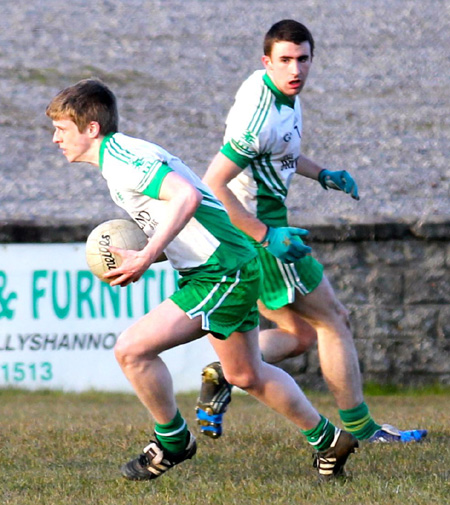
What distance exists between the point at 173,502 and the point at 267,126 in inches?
76.6

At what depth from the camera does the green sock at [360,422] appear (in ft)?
18.4

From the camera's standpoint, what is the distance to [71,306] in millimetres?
8719

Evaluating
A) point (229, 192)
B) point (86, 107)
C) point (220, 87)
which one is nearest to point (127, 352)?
point (86, 107)

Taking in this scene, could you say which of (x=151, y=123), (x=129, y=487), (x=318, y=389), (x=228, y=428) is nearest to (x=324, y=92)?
(x=151, y=123)

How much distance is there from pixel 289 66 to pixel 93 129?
1.32 meters

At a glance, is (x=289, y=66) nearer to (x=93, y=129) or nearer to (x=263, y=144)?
(x=263, y=144)

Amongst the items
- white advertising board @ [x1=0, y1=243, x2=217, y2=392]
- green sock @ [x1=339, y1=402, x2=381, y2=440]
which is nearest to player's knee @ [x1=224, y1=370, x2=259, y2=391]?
green sock @ [x1=339, y1=402, x2=381, y2=440]

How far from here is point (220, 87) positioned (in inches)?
531

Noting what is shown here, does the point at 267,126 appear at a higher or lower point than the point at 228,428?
higher

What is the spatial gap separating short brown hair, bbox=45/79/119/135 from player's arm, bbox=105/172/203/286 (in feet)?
1.58

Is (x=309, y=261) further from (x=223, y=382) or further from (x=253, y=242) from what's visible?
(x=223, y=382)

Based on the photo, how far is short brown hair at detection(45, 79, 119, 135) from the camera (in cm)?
427

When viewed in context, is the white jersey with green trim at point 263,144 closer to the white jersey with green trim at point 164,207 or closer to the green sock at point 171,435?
the white jersey with green trim at point 164,207

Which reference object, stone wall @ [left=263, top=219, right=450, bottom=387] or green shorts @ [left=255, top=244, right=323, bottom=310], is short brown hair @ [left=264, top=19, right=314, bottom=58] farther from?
stone wall @ [left=263, top=219, right=450, bottom=387]
